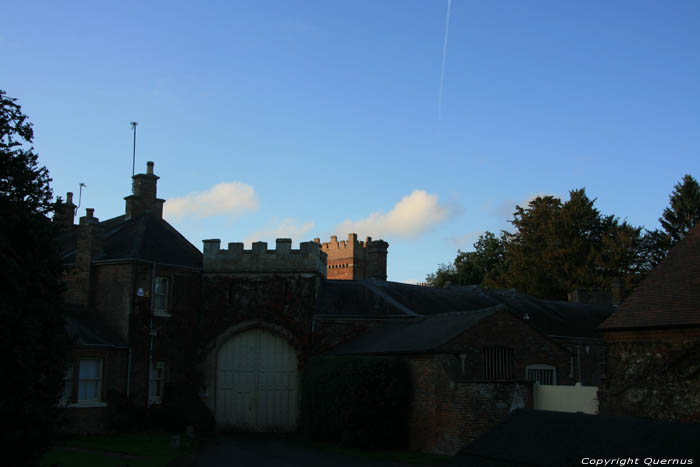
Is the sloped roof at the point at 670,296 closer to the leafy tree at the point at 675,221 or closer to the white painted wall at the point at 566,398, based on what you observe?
the white painted wall at the point at 566,398

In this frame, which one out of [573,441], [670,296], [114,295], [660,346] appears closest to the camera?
[573,441]

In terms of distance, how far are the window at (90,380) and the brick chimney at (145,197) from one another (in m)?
8.29

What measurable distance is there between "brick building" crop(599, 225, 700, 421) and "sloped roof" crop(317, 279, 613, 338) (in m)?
4.77

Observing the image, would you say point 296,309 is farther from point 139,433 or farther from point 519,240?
point 519,240

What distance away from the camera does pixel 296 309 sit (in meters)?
28.7

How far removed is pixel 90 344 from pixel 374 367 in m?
10.6

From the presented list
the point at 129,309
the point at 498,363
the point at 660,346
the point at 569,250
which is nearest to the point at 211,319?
the point at 129,309

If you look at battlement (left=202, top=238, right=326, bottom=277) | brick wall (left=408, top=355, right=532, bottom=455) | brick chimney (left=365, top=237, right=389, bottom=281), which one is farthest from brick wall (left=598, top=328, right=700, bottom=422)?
brick chimney (left=365, top=237, right=389, bottom=281)

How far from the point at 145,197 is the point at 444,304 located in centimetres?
1469

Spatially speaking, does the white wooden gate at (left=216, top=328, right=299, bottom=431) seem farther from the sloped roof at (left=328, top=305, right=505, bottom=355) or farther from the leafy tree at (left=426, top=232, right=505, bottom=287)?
the leafy tree at (left=426, top=232, right=505, bottom=287)

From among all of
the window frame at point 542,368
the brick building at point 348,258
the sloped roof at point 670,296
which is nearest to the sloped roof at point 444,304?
the window frame at point 542,368

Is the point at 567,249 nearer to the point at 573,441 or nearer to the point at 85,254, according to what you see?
the point at 85,254

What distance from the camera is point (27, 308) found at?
40.8 feet

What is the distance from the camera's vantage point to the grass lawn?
1702cm
